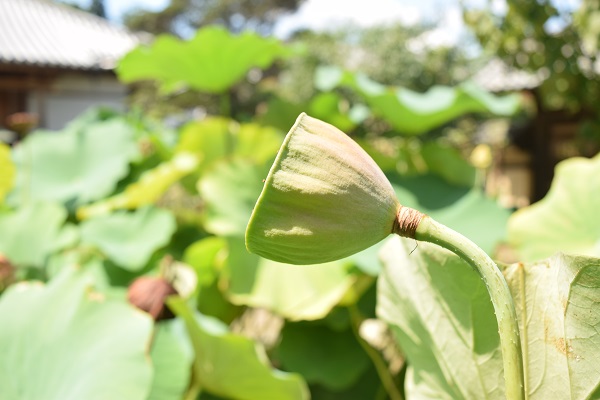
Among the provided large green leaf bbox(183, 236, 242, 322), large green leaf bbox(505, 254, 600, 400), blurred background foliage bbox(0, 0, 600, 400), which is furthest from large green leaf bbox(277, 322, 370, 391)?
large green leaf bbox(505, 254, 600, 400)

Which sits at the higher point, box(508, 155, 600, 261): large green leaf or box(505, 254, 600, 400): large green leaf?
box(505, 254, 600, 400): large green leaf

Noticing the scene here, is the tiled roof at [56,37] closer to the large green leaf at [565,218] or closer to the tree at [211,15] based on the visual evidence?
the large green leaf at [565,218]

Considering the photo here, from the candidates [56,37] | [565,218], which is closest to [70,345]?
[565,218]

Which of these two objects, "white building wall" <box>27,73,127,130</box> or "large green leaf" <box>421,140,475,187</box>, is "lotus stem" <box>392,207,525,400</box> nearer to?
"large green leaf" <box>421,140,475,187</box>

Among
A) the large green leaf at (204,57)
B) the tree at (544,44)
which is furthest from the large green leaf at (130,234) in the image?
the tree at (544,44)

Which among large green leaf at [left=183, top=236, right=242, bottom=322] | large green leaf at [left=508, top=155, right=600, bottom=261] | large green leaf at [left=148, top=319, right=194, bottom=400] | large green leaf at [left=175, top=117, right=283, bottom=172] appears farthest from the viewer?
large green leaf at [left=175, top=117, right=283, bottom=172]

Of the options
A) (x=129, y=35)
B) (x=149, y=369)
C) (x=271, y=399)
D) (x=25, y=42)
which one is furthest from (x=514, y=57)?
(x=129, y=35)
